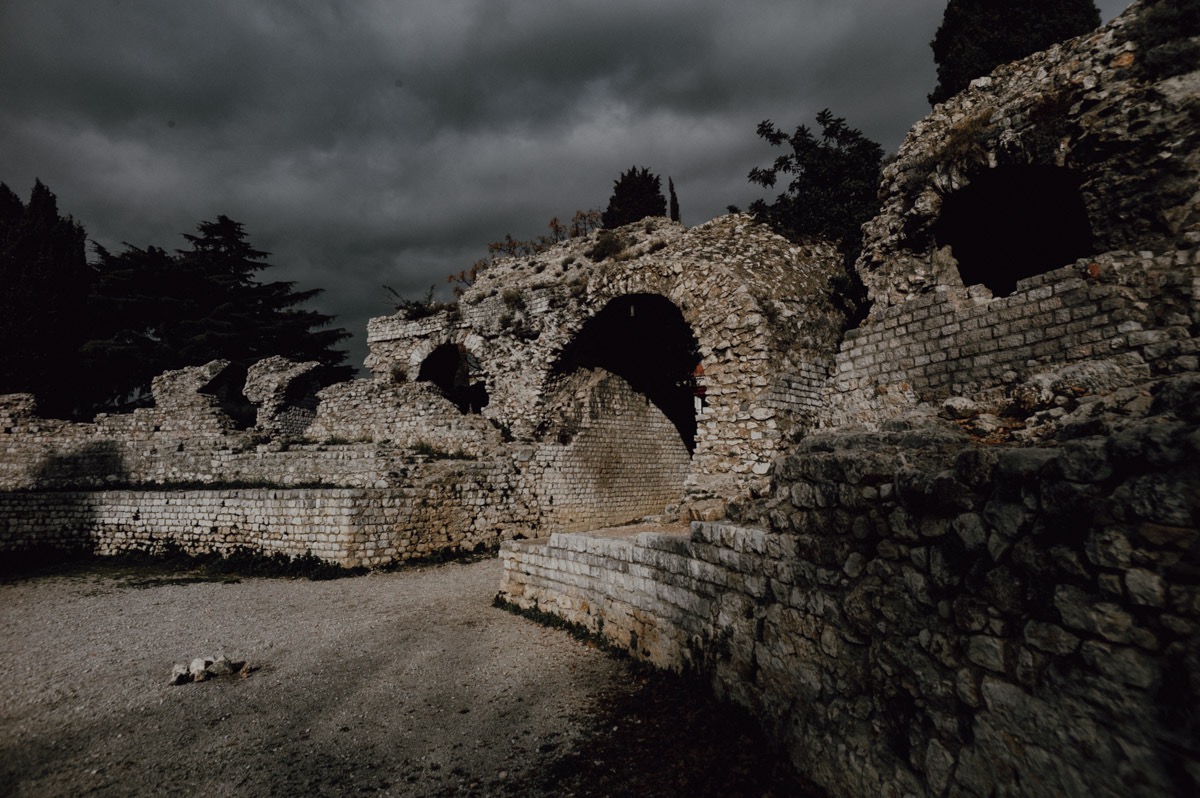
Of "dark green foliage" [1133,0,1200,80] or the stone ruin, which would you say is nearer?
the stone ruin

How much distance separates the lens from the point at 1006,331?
6.29 metres

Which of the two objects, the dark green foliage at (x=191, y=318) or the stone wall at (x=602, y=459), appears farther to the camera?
the dark green foliage at (x=191, y=318)

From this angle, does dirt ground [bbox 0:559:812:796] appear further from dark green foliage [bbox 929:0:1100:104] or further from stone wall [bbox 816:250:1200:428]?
dark green foliage [bbox 929:0:1100:104]

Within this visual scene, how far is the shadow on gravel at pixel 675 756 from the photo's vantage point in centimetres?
346

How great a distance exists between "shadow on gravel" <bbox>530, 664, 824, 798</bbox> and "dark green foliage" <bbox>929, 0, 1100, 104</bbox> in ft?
64.0

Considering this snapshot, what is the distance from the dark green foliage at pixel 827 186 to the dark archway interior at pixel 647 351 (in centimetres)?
377

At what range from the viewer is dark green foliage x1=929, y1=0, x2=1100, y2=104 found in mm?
16438

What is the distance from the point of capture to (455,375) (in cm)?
2183

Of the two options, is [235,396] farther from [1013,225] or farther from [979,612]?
[979,612]

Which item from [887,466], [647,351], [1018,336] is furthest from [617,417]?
[887,466]

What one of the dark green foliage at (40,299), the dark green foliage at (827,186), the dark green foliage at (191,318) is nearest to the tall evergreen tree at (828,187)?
the dark green foliage at (827,186)

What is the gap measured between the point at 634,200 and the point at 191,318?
100.0ft

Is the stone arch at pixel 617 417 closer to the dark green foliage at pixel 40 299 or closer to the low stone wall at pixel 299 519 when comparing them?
the low stone wall at pixel 299 519

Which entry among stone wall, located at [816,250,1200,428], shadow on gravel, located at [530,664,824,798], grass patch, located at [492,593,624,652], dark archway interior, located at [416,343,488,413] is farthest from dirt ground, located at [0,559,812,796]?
dark archway interior, located at [416,343,488,413]
